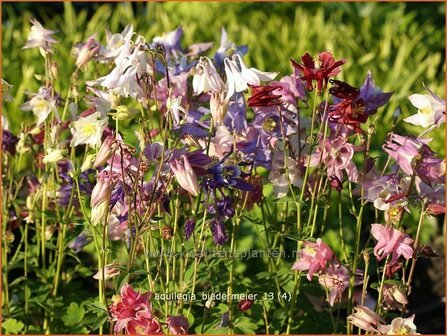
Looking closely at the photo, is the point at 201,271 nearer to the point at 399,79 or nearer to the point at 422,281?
the point at 422,281

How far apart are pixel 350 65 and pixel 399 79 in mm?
286

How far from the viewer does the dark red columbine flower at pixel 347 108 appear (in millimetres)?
1662

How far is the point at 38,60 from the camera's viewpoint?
445cm

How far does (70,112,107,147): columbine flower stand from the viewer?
5.46ft

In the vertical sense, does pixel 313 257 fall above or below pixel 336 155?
below

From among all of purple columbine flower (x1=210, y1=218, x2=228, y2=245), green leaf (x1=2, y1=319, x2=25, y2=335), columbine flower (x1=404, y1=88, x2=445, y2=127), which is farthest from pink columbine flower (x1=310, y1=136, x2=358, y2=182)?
green leaf (x1=2, y1=319, x2=25, y2=335)

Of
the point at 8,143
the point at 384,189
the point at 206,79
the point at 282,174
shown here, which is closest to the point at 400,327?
the point at 384,189

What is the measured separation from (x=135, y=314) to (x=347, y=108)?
0.61 m

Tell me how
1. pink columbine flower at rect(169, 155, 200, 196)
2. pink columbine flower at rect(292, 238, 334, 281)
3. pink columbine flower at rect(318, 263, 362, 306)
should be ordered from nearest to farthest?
pink columbine flower at rect(169, 155, 200, 196) → pink columbine flower at rect(292, 238, 334, 281) → pink columbine flower at rect(318, 263, 362, 306)

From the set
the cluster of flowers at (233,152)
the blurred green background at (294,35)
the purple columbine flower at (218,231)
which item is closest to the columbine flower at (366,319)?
the cluster of flowers at (233,152)

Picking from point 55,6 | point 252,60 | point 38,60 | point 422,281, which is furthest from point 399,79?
point 55,6

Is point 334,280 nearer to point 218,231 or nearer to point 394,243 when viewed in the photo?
point 394,243

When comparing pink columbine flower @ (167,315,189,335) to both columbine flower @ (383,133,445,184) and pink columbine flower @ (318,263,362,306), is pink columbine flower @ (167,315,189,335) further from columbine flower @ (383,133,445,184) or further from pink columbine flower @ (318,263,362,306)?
columbine flower @ (383,133,445,184)

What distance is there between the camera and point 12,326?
6.85 ft
